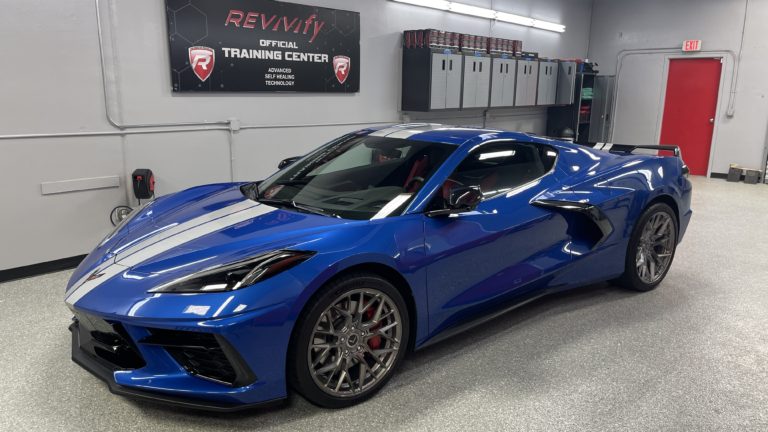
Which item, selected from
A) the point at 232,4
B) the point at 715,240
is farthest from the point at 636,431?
the point at 232,4

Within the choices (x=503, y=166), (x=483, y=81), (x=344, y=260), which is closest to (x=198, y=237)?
(x=344, y=260)

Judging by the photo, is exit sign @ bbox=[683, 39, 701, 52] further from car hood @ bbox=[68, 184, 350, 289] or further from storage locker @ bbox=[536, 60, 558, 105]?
car hood @ bbox=[68, 184, 350, 289]

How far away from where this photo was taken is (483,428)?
2.24 m

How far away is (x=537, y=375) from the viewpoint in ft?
8.76

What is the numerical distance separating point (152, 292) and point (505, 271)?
1710mm

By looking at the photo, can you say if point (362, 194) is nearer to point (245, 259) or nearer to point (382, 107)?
point (245, 259)

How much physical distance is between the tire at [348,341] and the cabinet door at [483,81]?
5.26 metres

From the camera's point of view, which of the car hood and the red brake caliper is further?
the red brake caliper

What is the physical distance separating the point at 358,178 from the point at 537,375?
134 centimetres

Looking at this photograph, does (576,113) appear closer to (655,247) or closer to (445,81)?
(445,81)

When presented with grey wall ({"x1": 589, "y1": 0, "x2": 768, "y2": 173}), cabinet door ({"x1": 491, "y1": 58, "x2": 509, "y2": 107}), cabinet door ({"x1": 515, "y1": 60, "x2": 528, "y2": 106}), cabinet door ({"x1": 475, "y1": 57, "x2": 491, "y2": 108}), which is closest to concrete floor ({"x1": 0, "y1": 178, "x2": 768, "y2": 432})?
cabinet door ({"x1": 475, "y1": 57, "x2": 491, "y2": 108})

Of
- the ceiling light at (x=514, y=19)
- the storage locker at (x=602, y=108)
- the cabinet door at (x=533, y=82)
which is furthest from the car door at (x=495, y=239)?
the storage locker at (x=602, y=108)

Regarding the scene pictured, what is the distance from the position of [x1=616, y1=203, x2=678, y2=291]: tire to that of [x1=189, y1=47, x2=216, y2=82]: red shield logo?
3.74 m

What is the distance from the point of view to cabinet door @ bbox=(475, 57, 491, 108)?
7.07m
